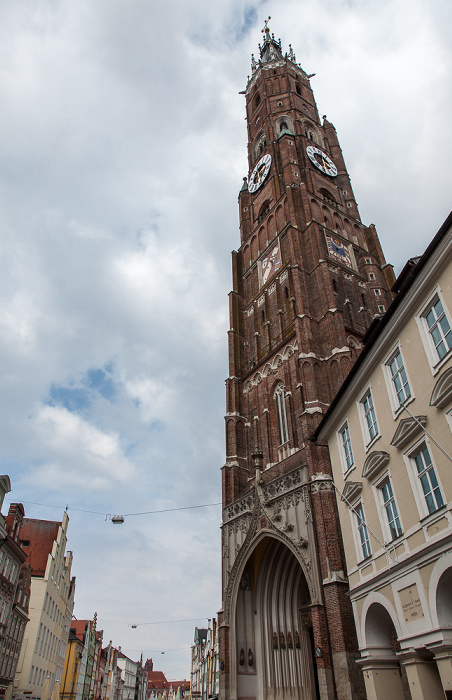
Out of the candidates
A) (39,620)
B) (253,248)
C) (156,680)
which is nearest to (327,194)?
(253,248)

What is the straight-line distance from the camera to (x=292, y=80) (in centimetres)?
5244

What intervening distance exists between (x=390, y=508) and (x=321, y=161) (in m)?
36.4

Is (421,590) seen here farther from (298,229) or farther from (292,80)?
(292,80)

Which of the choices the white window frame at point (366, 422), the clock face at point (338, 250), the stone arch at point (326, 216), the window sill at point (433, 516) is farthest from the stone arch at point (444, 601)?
the stone arch at point (326, 216)

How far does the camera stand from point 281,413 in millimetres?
28109

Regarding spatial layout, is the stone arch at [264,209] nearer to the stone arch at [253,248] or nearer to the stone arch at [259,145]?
the stone arch at [253,248]

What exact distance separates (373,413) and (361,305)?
1832 centimetres

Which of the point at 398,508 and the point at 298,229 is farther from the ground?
the point at 298,229

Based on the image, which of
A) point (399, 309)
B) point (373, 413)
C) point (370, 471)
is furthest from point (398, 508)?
point (399, 309)

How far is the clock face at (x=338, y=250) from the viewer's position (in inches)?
1337

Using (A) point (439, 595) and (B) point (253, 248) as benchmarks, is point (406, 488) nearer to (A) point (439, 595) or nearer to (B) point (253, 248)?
(A) point (439, 595)

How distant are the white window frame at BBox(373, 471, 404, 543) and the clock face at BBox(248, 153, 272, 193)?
34.1 m

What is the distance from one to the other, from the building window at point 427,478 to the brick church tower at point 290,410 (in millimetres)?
8882

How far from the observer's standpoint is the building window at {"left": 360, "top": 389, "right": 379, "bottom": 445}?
14339 millimetres
